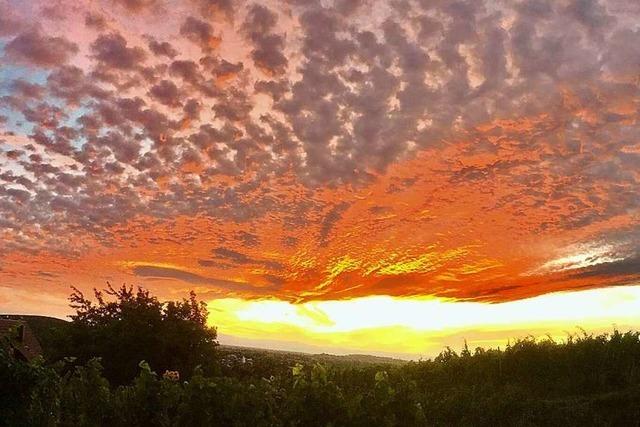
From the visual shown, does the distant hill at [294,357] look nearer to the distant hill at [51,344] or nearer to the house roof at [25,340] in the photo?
the distant hill at [51,344]

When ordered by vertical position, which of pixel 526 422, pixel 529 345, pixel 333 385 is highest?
pixel 529 345

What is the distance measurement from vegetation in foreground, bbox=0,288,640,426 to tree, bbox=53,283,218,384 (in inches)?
1.9

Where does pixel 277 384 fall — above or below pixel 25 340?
below

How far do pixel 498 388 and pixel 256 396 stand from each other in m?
16.7

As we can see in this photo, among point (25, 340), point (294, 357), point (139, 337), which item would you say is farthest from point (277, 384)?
point (294, 357)

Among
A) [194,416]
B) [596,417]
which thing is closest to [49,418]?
[194,416]

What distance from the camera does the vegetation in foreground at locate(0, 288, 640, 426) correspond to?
28.1ft

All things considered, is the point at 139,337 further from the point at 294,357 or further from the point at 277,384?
the point at 294,357

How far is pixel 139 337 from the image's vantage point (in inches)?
A: 971

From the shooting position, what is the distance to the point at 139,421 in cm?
862

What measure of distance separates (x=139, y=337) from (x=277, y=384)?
1652 centimetres

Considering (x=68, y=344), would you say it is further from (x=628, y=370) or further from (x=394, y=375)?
(x=628, y=370)

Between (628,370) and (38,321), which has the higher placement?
(38,321)

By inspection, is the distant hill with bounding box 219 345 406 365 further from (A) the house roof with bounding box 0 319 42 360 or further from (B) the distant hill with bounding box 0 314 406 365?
(A) the house roof with bounding box 0 319 42 360
